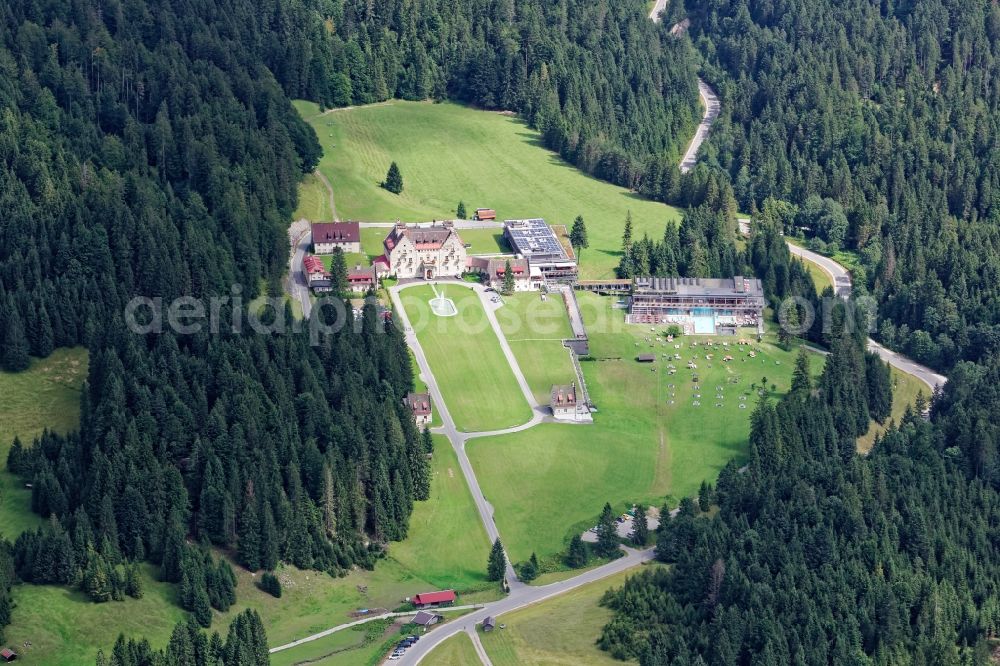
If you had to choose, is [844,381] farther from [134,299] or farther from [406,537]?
[134,299]

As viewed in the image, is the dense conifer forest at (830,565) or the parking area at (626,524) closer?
the dense conifer forest at (830,565)

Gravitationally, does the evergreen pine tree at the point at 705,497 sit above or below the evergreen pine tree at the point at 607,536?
above

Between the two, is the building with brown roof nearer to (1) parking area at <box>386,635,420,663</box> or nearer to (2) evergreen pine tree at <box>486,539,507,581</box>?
(2) evergreen pine tree at <box>486,539,507,581</box>

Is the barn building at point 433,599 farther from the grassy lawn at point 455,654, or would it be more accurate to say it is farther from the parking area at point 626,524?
the parking area at point 626,524

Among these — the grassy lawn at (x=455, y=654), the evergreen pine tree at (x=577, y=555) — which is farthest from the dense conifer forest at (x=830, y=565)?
the grassy lawn at (x=455, y=654)

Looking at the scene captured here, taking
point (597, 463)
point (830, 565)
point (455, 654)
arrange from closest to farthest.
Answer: point (455, 654)
point (830, 565)
point (597, 463)

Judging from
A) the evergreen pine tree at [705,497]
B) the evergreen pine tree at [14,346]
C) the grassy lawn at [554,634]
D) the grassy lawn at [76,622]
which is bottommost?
the grassy lawn at [554,634]

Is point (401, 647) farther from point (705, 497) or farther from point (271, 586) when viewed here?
point (705, 497)

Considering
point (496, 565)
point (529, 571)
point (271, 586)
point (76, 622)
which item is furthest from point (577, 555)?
point (76, 622)
